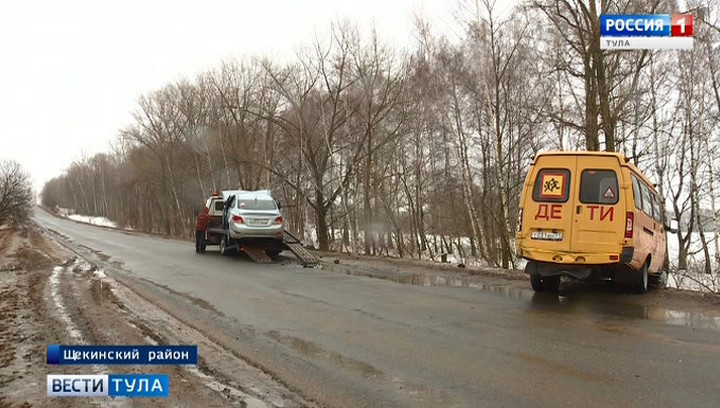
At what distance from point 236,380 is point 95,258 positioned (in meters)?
15.5

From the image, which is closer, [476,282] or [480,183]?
[476,282]

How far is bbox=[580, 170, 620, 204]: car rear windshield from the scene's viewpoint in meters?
9.40

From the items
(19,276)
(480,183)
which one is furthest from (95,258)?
(480,183)

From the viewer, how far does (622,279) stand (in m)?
10.1

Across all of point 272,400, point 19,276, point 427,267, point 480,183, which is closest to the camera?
point 272,400

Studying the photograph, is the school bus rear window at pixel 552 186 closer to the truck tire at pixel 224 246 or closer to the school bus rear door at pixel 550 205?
the school bus rear door at pixel 550 205

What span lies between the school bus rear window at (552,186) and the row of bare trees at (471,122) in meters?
7.53

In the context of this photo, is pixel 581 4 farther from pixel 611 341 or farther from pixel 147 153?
pixel 147 153

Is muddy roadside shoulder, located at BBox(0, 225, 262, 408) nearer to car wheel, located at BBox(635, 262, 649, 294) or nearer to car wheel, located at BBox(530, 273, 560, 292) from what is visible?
car wheel, located at BBox(530, 273, 560, 292)
